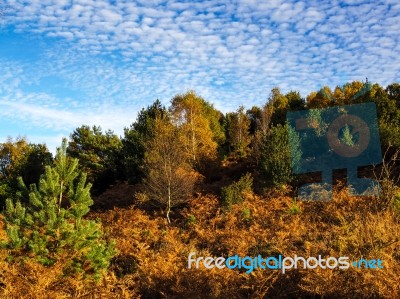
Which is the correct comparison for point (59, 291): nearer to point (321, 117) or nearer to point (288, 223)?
point (288, 223)

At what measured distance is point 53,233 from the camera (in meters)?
8.44

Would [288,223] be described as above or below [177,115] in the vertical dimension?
below

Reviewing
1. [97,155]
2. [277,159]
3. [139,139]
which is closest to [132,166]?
[139,139]

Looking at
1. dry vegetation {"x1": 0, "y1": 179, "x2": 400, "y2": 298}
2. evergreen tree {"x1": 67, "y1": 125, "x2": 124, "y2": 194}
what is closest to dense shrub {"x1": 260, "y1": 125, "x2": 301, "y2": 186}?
dry vegetation {"x1": 0, "y1": 179, "x2": 400, "y2": 298}

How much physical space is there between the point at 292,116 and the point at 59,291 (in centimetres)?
2812

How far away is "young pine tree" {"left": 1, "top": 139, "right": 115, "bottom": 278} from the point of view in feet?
26.9

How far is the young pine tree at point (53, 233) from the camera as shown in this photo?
8203 mm

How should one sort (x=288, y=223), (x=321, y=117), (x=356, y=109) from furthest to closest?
1. (x=321, y=117)
2. (x=356, y=109)
3. (x=288, y=223)

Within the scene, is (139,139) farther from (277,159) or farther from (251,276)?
(251,276)

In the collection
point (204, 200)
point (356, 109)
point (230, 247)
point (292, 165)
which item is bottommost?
point (230, 247)

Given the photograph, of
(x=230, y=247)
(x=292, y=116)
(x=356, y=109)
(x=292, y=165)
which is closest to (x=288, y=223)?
(x=230, y=247)

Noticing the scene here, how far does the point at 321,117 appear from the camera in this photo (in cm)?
2839

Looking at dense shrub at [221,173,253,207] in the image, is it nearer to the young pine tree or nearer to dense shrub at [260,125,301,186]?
dense shrub at [260,125,301,186]

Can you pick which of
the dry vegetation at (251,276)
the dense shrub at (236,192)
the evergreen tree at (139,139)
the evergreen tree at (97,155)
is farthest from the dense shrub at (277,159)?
the evergreen tree at (97,155)
